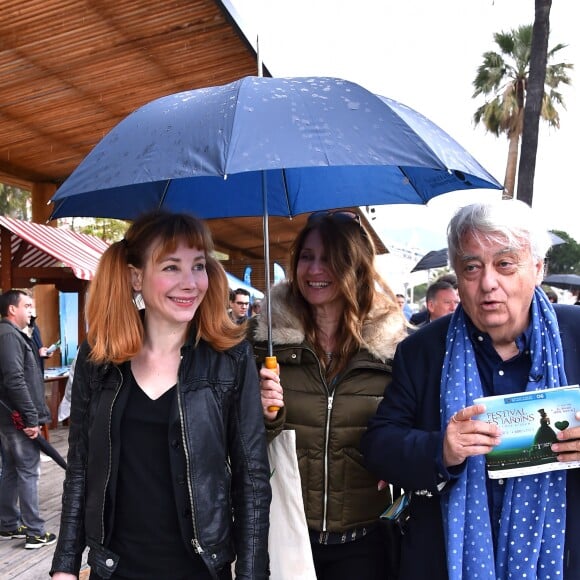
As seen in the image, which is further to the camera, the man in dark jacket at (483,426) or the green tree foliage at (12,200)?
the green tree foliage at (12,200)

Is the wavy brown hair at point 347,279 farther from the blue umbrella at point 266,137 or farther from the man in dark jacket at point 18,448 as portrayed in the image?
the man in dark jacket at point 18,448

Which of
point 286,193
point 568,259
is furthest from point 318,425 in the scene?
point 568,259


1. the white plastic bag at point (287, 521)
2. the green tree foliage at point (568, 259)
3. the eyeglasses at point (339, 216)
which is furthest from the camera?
the green tree foliage at point (568, 259)

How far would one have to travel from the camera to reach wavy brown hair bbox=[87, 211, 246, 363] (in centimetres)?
228

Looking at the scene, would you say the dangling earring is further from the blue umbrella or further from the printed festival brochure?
the printed festival brochure

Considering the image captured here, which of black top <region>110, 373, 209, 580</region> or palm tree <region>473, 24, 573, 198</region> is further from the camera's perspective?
palm tree <region>473, 24, 573, 198</region>

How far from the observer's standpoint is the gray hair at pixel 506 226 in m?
2.03

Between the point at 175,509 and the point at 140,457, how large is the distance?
0.68 ft

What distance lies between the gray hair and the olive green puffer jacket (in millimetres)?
634

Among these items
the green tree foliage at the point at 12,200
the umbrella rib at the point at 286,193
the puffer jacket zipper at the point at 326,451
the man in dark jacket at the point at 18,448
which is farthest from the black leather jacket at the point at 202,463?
the green tree foliage at the point at 12,200

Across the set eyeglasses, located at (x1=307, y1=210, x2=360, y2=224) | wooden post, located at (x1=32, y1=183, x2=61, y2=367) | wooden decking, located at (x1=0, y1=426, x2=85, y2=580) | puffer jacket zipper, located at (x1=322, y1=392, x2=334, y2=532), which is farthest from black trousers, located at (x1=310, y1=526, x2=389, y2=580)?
wooden post, located at (x1=32, y1=183, x2=61, y2=367)

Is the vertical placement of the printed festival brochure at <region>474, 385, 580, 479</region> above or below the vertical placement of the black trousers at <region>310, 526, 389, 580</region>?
above

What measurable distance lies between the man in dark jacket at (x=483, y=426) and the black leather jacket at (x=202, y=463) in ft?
1.43

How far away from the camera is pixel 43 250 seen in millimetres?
8781
